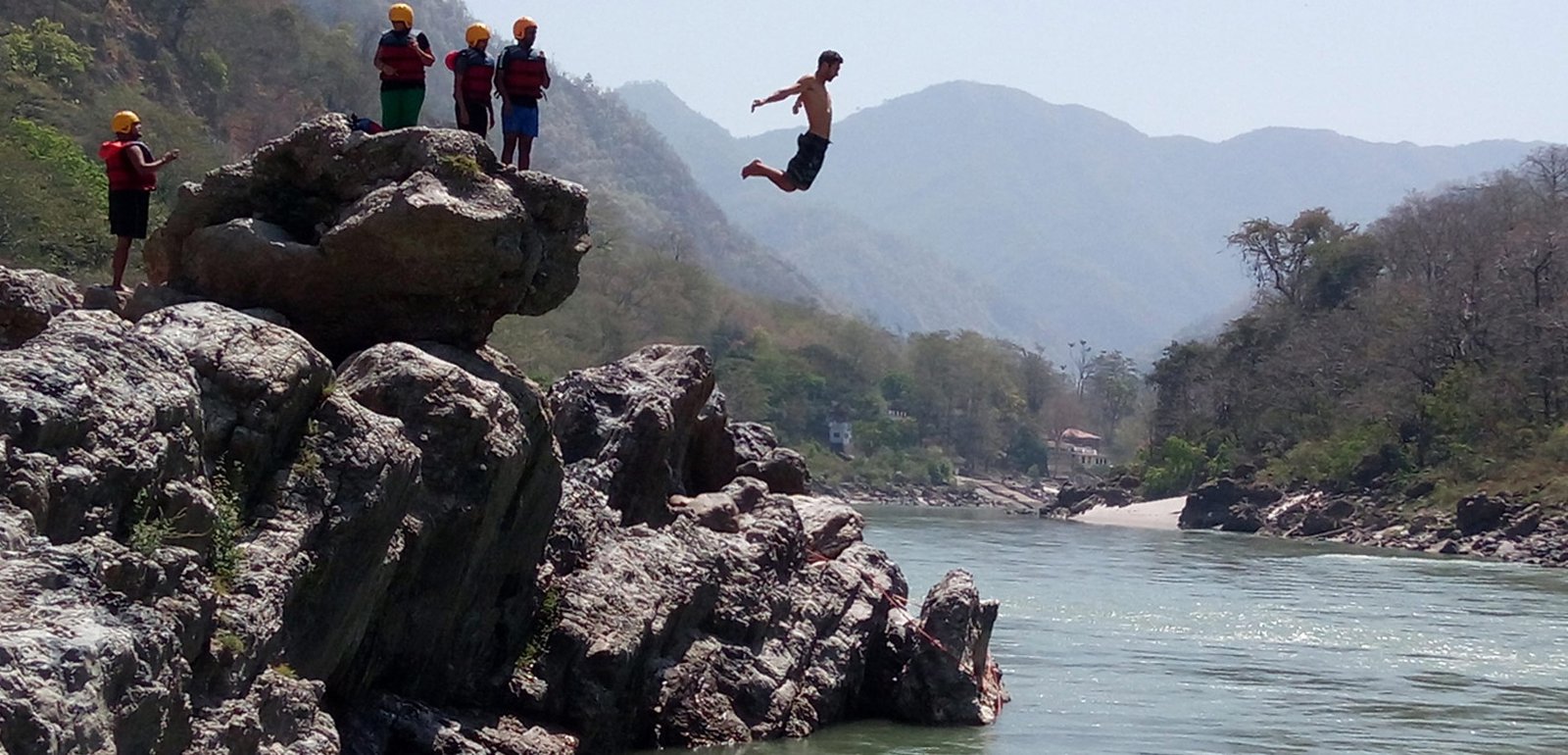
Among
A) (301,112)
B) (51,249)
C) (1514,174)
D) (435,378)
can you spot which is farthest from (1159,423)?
(435,378)

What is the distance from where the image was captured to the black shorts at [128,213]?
15.1 meters

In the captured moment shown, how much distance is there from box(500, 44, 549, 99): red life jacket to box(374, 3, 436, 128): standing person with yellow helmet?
25.5 inches

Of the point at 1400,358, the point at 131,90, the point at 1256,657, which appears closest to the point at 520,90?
the point at 1256,657

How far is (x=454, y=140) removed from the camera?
46.8ft

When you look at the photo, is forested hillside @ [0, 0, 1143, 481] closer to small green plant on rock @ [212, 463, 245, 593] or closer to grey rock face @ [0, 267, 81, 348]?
grey rock face @ [0, 267, 81, 348]

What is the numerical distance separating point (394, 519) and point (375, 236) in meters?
2.69

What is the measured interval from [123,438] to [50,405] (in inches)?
17.1

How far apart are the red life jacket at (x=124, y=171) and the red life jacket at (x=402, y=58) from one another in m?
1.99

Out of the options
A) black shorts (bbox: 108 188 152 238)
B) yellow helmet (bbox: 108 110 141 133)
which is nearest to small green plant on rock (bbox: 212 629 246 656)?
black shorts (bbox: 108 188 152 238)

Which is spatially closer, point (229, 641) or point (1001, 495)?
point (229, 641)

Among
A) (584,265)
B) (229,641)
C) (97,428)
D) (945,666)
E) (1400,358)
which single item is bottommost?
(945,666)

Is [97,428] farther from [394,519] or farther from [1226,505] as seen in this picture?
[1226,505]

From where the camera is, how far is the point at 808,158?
15062 millimetres

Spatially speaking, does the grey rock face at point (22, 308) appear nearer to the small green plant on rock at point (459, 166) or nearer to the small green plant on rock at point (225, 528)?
the small green plant on rock at point (225, 528)
